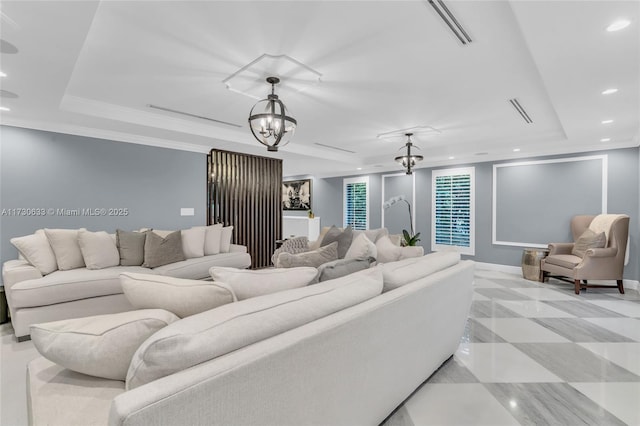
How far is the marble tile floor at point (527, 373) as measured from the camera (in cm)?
177

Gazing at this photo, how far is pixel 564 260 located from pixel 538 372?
335cm

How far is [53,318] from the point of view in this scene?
285 centimetres

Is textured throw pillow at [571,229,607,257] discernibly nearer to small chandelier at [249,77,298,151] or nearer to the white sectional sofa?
the white sectional sofa

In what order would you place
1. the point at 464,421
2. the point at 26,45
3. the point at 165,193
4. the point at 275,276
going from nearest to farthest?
the point at 275,276 < the point at 464,421 < the point at 26,45 < the point at 165,193

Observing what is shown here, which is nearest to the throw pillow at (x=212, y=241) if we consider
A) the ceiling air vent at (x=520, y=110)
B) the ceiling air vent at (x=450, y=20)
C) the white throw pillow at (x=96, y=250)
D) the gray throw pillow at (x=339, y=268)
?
the white throw pillow at (x=96, y=250)

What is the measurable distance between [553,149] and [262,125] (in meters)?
5.32

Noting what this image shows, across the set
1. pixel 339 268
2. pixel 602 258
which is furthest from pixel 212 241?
pixel 602 258

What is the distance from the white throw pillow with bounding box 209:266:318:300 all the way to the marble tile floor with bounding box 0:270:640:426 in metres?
1.01

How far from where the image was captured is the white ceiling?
1.91 meters

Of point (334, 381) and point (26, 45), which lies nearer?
point (334, 381)

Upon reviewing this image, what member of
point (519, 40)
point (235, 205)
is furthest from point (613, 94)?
point (235, 205)

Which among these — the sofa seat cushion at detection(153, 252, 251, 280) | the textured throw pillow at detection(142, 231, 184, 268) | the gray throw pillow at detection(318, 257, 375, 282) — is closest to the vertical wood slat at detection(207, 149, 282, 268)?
the sofa seat cushion at detection(153, 252, 251, 280)

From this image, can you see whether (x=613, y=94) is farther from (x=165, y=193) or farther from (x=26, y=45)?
(x=165, y=193)

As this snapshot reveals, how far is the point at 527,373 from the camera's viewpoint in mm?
2221
